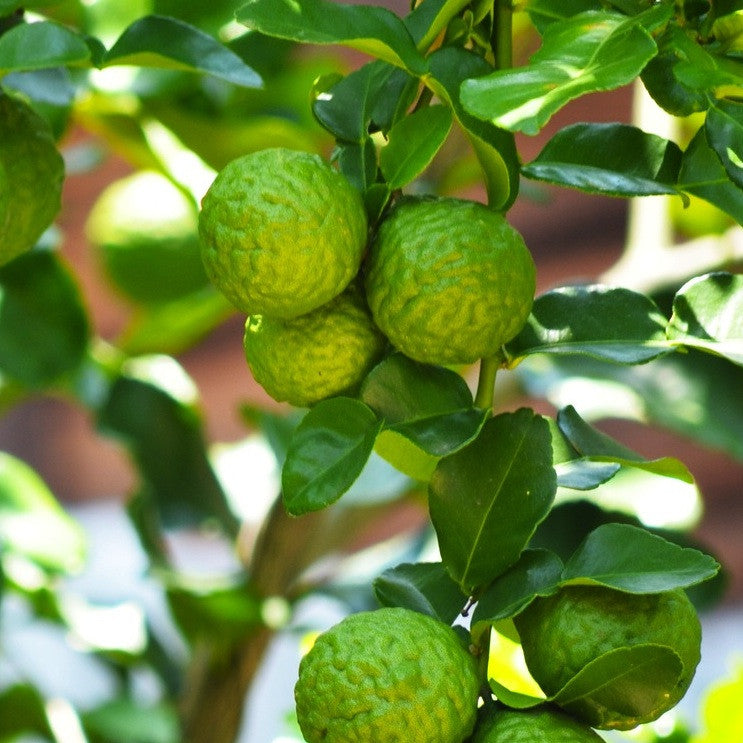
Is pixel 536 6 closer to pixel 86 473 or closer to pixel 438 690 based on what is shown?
pixel 438 690

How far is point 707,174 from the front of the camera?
36 cm

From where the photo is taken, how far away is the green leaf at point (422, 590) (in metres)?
0.36

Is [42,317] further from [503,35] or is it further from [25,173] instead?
[503,35]

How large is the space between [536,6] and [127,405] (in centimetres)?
53

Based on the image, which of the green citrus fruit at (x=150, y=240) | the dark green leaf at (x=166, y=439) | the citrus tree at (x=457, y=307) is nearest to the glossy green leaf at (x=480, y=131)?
the citrus tree at (x=457, y=307)

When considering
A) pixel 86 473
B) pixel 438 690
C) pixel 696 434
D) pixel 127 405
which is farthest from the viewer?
pixel 86 473

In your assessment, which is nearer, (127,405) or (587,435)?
(587,435)

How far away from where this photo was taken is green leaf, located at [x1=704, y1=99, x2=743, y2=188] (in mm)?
321

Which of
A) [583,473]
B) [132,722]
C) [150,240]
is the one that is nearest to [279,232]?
[583,473]

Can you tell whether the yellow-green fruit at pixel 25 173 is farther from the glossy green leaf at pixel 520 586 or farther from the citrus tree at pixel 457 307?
the glossy green leaf at pixel 520 586

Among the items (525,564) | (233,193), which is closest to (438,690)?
(525,564)

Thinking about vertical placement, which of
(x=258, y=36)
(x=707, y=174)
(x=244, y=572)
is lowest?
(x=244, y=572)

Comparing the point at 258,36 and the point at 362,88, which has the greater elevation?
the point at 362,88

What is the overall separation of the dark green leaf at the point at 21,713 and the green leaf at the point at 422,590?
21.6 inches
